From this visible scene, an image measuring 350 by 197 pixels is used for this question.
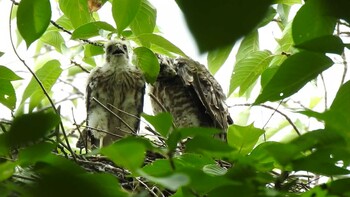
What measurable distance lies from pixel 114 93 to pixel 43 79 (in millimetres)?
1543

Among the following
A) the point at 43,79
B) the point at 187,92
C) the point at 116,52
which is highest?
the point at 43,79

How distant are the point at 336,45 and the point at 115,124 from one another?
3005 millimetres

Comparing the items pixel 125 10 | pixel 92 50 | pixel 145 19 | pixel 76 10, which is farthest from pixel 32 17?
pixel 92 50

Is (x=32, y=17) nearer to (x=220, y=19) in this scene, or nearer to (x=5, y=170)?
(x=5, y=170)

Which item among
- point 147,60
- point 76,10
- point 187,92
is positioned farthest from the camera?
point 187,92

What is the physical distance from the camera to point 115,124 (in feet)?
11.9

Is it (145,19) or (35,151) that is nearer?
(35,151)

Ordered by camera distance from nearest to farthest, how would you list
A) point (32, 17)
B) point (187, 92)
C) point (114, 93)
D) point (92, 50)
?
point (32, 17) → point (92, 50) → point (114, 93) → point (187, 92)

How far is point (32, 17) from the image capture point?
2.82ft

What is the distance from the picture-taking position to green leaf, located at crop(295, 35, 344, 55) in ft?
2.20

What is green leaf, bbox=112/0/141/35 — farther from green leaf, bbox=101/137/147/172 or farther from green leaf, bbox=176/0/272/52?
green leaf, bbox=176/0/272/52

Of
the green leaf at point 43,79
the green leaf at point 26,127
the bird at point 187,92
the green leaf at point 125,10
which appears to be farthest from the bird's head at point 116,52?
the green leaf at point 26,127

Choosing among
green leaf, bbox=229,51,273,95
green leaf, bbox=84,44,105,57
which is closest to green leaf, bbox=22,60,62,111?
green leaf, bbox=84,44,105,57

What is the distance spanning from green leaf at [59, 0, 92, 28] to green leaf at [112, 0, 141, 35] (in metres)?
0.29
